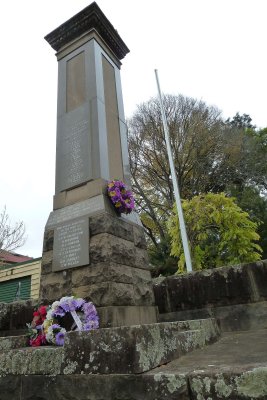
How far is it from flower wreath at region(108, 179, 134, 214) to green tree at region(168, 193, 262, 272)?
23.3ft

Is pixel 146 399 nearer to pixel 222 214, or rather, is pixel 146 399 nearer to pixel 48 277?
pixel 48 277

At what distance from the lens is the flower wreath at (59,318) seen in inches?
125

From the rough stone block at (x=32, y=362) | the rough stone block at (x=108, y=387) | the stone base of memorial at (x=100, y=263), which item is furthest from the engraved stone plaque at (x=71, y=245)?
the rough stone block at (x=108, y=387)

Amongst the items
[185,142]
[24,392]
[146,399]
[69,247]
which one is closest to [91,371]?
[146,399]

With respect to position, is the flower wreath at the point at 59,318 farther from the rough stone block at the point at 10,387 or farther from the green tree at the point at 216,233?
the green tree at the point at 216,233

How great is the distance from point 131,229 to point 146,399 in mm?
3109

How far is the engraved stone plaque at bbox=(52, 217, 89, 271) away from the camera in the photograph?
408 centimetres

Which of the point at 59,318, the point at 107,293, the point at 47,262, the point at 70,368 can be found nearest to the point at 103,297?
the point at 107,293

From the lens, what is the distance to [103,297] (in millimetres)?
3613

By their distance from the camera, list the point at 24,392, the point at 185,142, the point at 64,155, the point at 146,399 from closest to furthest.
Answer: the point at 146,399 < the point at 24,392 < the point at 64,155 < the point at 185,142

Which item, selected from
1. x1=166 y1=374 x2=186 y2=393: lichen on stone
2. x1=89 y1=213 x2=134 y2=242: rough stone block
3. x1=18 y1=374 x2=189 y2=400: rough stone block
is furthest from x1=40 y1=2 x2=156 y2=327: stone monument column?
x1=166 y1=374 x2=186 y2=393: lichen on stone

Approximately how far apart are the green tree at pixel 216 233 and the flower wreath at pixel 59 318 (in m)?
8.15

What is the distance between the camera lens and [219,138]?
18.9 m

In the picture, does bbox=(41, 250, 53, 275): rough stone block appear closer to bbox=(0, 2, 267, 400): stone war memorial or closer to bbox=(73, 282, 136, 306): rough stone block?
bbox=(0, 2, 267, 400): stone war memorial
